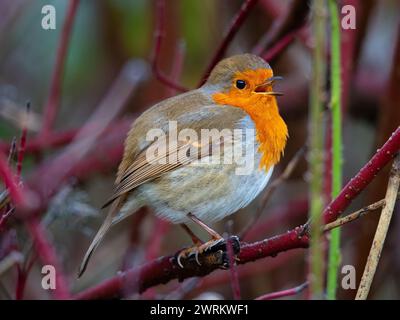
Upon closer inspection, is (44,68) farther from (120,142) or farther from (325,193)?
(325,193)

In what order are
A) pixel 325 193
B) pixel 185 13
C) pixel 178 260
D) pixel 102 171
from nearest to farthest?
pixel 325 193 → pixel 178 260 → pixel 102 171 → pixel 185 13

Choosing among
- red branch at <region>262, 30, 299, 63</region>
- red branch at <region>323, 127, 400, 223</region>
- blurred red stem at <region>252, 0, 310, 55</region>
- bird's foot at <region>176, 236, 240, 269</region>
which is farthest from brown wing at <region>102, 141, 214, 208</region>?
red branch at <region>323, 127, 400, 223</region>

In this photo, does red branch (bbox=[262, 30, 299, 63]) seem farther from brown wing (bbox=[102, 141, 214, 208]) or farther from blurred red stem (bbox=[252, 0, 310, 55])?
brown wing (bbox=[102, 141, 214, 208])

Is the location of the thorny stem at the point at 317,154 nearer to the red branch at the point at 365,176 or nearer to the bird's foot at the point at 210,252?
the red branch at the point at 365,176

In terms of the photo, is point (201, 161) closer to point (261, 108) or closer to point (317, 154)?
point (261, 108)

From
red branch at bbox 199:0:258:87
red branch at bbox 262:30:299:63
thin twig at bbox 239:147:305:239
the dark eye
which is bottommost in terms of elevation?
thin twig at bbox 239:147:305:239
